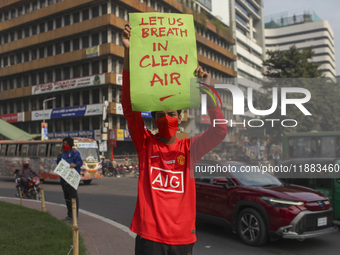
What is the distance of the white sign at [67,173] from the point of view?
288 inches

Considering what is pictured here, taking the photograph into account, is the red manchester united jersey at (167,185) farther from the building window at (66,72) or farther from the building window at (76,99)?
the building window at (66,72)

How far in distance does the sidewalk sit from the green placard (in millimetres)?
4093

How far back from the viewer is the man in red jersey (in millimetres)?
2701

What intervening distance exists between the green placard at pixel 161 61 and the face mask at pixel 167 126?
168mm

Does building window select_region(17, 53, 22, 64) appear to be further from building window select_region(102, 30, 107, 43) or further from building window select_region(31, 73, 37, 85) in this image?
building window select_region(102, 30, 107, 43)

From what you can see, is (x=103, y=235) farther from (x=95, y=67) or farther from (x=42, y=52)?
(x=42, y=52)

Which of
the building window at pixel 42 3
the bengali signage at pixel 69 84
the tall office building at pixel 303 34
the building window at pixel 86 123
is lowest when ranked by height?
the building window at pixel 86 123

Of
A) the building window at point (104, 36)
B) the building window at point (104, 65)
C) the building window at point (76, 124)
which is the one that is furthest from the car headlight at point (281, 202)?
the building window at point (76, 124)

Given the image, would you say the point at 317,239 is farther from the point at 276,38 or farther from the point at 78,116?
the point at 276,38

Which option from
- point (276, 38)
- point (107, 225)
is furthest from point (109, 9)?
point (276, 38)

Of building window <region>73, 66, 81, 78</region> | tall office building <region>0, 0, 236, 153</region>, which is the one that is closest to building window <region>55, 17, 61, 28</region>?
tall office building <region>0, 0, 236, 153</region>

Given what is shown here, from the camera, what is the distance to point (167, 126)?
2814 millimetres

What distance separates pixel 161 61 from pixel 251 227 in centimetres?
489

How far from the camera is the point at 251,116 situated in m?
4.41
